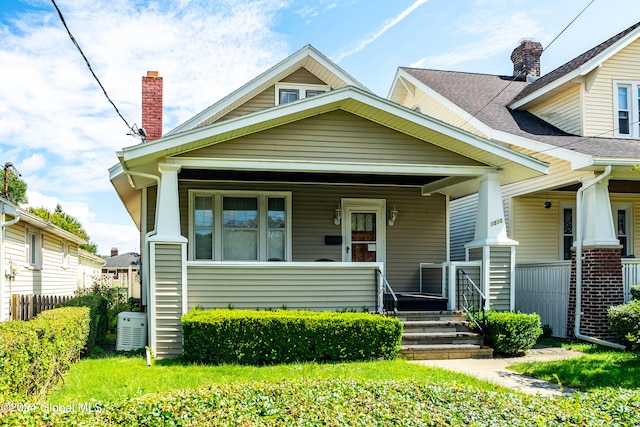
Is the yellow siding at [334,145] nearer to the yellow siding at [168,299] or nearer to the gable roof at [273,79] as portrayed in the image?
the yellow siding at [168,299]

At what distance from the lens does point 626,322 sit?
930cm

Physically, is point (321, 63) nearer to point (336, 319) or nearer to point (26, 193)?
point (336, 319)

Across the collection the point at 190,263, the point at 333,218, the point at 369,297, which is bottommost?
the point at 369,297

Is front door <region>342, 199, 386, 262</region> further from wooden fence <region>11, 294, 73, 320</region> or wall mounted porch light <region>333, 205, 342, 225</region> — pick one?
wooden fence <region>11, 294, 73, 320</region>

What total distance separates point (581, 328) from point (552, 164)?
3530 mm

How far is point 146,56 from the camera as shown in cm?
1294

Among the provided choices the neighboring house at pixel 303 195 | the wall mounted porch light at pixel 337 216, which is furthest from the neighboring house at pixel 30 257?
the wall mounted porch light at pixel 337 216

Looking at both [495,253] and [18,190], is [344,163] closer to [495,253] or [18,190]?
[495,253]

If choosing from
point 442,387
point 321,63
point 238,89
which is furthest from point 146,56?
point 442,387

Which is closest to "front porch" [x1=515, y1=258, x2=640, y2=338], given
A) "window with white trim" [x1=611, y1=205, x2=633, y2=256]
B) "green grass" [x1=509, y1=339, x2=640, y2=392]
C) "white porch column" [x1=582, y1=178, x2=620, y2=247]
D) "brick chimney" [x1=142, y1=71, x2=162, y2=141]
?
"white porch column" [x1=582, y1=178, x2=620, y2=247]

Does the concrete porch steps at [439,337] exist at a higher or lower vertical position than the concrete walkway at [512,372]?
higher

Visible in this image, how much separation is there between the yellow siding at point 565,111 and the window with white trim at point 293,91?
6.05 m

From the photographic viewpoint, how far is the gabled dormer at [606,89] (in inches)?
522

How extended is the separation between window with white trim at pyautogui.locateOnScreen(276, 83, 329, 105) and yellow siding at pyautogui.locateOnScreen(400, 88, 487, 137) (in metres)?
4.27
